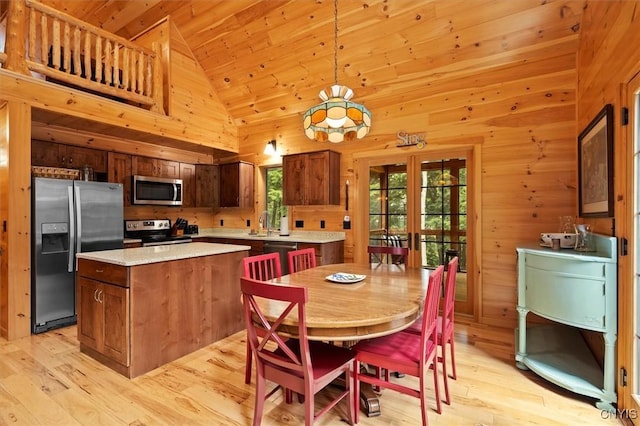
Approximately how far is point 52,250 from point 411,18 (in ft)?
14.8

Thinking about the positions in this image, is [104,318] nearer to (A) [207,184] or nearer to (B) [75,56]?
(B) [75,56]

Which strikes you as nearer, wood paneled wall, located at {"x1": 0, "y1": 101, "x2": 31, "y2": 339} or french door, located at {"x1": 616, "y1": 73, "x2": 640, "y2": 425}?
french door, located at {"x1": 616, "y1": 73, "x2": 640, "y2": 425}

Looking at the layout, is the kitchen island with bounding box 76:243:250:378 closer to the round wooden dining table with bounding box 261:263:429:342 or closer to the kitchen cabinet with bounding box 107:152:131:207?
the round wooden dining table with bounding box 261:263:429:342

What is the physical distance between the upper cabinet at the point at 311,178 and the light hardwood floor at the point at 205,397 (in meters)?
2.36

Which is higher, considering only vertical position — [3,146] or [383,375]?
[3,146]

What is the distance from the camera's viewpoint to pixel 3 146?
3217mm

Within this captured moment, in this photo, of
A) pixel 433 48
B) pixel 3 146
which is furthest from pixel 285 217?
pixel 3 146

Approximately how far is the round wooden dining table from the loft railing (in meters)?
3.47

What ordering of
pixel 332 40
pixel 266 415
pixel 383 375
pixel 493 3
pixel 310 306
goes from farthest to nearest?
pixel 332 40 → pixel 493 3 → pixel 383 375 → pixel 266 415 → pixel 310 306

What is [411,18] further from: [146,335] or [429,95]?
[146,335]

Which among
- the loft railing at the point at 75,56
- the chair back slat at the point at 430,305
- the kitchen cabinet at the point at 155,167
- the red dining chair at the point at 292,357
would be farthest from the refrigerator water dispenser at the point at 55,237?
the chair back slat at the point at 430,305

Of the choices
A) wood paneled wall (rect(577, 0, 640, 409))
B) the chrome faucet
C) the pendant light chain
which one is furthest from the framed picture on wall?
the chrome faucet

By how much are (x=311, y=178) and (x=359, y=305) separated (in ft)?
9.76

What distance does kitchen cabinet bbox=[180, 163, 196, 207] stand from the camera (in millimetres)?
5234
